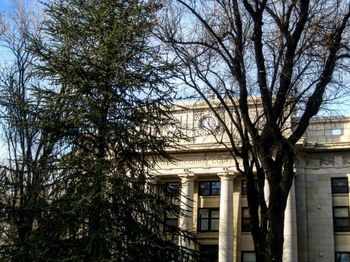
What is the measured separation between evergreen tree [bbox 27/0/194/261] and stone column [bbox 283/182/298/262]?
1968cm

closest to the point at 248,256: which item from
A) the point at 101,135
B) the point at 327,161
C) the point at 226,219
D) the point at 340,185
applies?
the point at 226,219

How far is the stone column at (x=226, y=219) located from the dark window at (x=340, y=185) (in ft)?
22.5

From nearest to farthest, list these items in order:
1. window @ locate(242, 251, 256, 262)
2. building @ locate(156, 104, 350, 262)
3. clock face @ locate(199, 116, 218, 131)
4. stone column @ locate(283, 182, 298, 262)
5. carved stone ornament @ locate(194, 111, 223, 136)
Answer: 1. carved stone ornament @ locate(194, 111, 223, 136)
2. clock face @ locate(199, 116, 218, 131)
3. stone column @ locate(283, 182, 298, 262)
4. building @ locate(156, 104, 350, 262)
5. window @ locate(242, 251, 256, 262)

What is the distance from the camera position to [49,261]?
10805 millimetres

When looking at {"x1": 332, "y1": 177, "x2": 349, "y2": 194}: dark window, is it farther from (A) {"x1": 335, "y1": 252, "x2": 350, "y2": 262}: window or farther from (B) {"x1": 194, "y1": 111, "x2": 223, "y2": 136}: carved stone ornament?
(B) {"x1": 194, "y1": 111, "x2": 223, "y2": 136}: carved stone ornament

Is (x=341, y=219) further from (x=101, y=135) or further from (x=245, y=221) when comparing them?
(x=101, y=135)

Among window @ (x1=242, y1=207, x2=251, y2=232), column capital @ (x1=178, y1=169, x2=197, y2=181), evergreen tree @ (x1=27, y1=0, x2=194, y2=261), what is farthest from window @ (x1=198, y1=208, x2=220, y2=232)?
evergreen tree @ (x1=27, y1=0, x2=194, y2=261)

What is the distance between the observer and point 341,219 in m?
33.9

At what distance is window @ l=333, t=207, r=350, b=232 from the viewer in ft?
111

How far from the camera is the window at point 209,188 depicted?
3703 cm

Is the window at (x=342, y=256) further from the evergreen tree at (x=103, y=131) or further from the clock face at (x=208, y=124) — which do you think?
the evergreen tree at (x=103, y=131)

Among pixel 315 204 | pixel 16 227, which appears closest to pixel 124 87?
pixel 16 227

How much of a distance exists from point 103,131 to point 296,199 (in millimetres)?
24675

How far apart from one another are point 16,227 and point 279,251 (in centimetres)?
634
